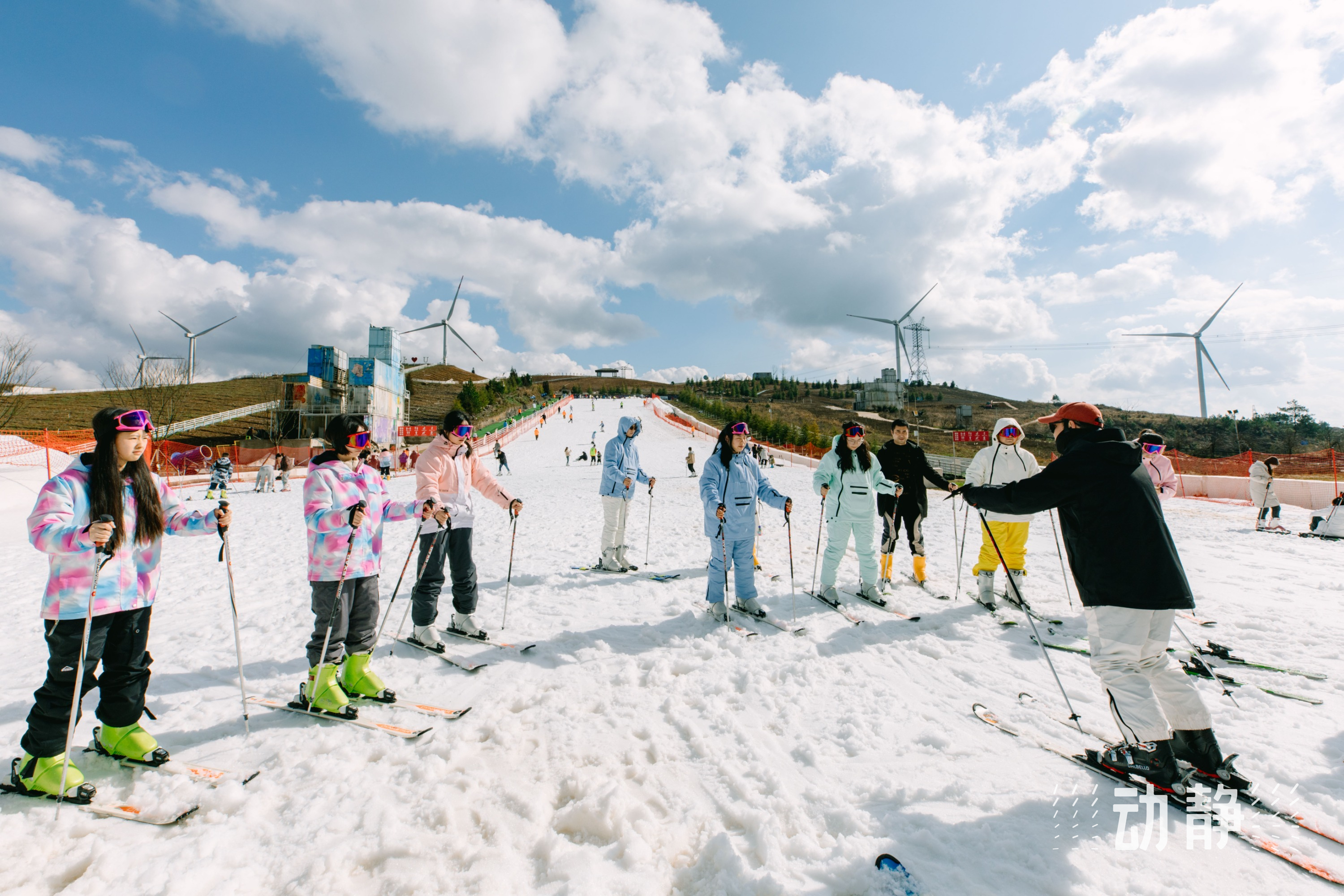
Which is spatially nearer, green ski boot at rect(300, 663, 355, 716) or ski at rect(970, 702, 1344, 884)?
ski at rect(970, 702, 1344, 884)

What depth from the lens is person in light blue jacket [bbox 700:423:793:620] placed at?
551cm

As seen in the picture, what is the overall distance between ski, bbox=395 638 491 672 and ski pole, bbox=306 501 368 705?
1.04 metres

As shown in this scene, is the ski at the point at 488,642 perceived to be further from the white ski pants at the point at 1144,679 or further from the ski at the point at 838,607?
the white ski pants at the point at 1144,679

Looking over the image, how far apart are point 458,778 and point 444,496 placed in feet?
8.22

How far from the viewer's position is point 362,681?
12.0 ft

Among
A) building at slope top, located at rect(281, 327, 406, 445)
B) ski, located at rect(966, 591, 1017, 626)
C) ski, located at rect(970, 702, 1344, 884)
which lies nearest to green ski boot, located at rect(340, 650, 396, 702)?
ski, located at rect(970, 702, 1344, 884)

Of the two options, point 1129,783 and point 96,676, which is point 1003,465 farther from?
point 96,676

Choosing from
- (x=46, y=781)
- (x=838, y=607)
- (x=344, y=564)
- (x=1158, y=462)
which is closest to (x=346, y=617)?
(x=344, y=564)

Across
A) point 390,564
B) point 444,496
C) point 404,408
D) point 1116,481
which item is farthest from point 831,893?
point 404,408

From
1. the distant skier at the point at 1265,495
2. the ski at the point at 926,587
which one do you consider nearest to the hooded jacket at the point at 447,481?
the ski at the point at 926,587

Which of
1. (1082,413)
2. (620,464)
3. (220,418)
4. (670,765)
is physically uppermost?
(220,418)

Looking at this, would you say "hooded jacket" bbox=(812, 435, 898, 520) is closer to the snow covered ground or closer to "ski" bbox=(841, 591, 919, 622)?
"ski" bbox=(841, 591, 919, 622)

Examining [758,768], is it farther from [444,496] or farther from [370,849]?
[444,496]

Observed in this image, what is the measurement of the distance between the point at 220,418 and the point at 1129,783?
2419 inches
